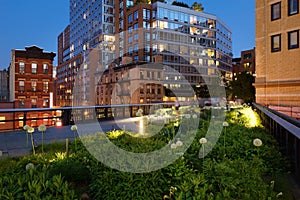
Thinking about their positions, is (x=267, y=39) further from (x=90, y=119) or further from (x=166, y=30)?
(x=166, y=30)

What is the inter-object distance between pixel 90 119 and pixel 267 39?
1850cm

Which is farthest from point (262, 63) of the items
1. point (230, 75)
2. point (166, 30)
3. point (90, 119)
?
point (230, 75)

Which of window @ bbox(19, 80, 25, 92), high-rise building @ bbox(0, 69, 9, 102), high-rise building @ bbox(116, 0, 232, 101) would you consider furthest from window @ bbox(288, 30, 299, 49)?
high-rise building @ bbox(0, 69, 9, 102)

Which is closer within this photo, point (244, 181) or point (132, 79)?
point (244, 181)

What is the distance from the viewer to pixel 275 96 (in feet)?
69.8

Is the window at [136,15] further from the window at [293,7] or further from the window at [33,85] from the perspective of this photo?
the window at [293,7]

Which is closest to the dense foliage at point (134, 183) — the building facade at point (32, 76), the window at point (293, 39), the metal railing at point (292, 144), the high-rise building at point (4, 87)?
the metal railing at point (292, 144)

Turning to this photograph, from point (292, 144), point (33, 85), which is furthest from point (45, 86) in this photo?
point (292, 144)

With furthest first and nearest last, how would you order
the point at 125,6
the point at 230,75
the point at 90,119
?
1. the point at 230,75
2. the point at 125,6
3. the point at 90,119

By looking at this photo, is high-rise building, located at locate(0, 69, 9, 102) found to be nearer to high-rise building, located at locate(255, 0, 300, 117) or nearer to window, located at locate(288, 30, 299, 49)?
high-rise building, located at locate(255, 0, 300, 117)

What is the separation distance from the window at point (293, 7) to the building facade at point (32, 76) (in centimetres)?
3199

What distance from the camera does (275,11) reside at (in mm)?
21953

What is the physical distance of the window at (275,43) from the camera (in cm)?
2144

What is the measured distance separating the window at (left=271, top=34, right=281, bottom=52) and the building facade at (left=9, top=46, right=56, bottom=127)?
30029 mm
